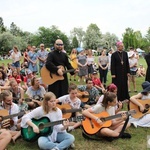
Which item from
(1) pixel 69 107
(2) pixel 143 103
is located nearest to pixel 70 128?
(1) pixel 69 107

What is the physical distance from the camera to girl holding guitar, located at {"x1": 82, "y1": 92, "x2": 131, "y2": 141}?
4.52m

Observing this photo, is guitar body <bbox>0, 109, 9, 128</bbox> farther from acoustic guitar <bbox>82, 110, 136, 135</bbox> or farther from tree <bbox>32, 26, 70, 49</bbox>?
Answer: tree <bbox>32, 26, 70, 49</bbox>

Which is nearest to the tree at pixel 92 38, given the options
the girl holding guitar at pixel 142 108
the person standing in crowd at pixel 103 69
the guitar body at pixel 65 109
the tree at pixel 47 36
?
the tree at pixel 47 36

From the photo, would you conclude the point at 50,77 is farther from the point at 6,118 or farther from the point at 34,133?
the point at 34,133

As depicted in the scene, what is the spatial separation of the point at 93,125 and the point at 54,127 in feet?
2.45

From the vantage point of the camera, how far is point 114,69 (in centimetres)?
705

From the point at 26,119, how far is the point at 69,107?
133cm

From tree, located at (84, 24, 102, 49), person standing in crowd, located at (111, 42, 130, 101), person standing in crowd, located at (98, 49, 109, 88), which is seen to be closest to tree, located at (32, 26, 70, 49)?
tree, located at (84, 24, 102, 49)

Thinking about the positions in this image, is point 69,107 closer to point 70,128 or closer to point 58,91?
point 70,128

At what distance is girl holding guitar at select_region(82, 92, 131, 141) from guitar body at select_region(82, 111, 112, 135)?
5 cm

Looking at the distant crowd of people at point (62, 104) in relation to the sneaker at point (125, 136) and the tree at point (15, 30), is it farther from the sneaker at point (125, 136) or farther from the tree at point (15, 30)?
the tree at point (15, 30)

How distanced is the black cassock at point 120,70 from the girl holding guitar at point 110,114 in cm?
221

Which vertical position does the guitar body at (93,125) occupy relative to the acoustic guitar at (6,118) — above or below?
below

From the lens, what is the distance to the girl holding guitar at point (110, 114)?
14.8 ft
